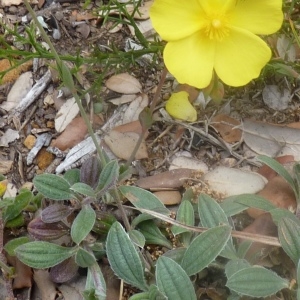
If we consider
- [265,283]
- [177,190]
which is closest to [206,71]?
[177,190]

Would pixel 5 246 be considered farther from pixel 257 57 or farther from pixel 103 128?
pixel 257 57

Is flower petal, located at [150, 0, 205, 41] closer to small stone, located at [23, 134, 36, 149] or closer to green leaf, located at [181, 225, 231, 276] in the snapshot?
green leaf, located at [181, 225, 231, 276]

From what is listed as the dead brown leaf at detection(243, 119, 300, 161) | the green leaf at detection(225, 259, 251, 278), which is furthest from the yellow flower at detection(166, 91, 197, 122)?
Answer: the green leaf at detection(225, 259, 251, 278)

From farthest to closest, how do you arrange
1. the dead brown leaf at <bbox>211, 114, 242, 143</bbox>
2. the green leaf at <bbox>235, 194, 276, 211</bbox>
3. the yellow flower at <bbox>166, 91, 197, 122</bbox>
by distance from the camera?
1. the dead brown leaf at <bbox>211, 114, 242, 143</bbox>
2. the yellow flower at <bbox>166, 91, 197, 122</bbox>
3. the green leaf at <bbox>235, 194, 276, 211</bbox>

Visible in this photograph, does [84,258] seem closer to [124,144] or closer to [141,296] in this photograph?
[141,296]

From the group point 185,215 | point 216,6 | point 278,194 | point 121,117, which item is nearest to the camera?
point 216,6

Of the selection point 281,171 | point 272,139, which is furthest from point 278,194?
point 272,139
